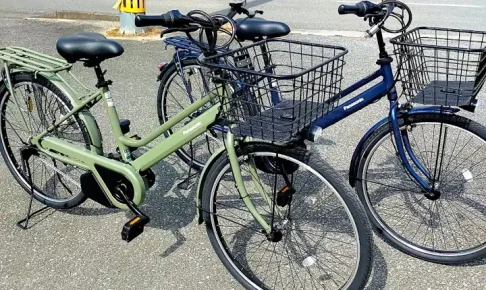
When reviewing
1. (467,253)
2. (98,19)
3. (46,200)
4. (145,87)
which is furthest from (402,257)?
(98,19)

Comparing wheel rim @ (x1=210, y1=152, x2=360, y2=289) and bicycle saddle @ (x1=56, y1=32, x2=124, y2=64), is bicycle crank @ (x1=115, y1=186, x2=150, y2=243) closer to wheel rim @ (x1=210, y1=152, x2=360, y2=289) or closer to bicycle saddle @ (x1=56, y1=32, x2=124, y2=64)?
wheel rim @ (x1=210, y1=152, x2=360, y2=289)

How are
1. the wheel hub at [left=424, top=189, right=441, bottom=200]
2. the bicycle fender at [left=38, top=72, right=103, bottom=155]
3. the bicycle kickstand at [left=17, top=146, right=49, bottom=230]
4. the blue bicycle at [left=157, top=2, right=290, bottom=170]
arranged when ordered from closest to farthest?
the wheel hub at [left=424, top=189, right=441, bottom=200], the bicycle fender at [left=38, top=72, right=103, bottom=155], the blue bicycle at [left=157, top=2, right=290, bottom=170], the bicycle kickstand at [left=17, top=146, right=49, bottom=230]

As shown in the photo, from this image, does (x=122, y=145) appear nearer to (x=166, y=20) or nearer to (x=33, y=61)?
(x=33, y=61)

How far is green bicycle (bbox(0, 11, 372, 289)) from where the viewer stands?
2.21m

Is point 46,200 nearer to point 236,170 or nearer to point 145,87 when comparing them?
point 236,170

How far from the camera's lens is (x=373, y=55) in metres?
6.60

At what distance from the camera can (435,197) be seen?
2764 millimetres

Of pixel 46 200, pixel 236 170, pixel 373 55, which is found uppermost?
pixel 236 170

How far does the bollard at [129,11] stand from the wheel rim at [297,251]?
200 inches

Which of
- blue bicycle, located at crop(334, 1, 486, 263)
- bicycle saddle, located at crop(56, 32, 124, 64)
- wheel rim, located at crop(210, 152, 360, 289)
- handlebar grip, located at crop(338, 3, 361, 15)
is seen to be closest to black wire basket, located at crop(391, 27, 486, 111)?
blue bicycle, located at crop(334, 1, 486, 263)

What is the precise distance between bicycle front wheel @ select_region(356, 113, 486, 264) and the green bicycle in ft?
1.09

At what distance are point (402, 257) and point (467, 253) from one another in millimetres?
352

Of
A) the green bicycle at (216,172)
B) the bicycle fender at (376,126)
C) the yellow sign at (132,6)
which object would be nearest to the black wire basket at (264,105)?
the green bicycle at (216,172)

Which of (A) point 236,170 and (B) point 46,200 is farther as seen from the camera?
(B) point 46,200
